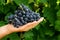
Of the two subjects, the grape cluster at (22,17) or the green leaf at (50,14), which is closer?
the grape cluster at (22,17)

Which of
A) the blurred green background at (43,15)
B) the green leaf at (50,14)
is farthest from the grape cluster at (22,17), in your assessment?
the green leaf at (50,14)

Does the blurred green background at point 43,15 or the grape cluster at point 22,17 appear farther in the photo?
the blurred green background at point 43,15

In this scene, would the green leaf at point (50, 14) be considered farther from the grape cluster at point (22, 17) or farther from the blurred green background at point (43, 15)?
the grape cluster at point (22, 17)

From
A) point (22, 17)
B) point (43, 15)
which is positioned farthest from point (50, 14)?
point (22, 17)

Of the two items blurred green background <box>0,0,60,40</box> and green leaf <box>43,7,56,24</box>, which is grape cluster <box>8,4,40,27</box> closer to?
blurred green background <box>0,0,60,40</box>

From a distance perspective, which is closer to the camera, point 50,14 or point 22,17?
point 22,17

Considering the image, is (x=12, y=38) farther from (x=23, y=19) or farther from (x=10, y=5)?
(x=23, y=19)

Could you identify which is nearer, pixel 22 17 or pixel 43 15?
pixel 22 17

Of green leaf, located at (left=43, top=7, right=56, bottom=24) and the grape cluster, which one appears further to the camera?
green leaf, located at (left=43, top=7, right=56, bottom=24)

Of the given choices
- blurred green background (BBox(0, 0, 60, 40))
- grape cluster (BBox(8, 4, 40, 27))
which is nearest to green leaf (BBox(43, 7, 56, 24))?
blurred green background (BBox(0, 0, 60, 40))

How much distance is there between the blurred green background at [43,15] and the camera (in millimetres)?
2750

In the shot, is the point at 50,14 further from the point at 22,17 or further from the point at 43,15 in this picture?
the point at 22,17

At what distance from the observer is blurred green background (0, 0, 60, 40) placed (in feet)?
9.02

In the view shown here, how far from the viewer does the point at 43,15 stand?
2.83 m
